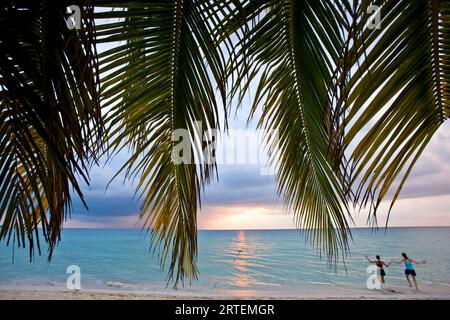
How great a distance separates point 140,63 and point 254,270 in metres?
25.0

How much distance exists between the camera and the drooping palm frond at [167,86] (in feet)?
3.72

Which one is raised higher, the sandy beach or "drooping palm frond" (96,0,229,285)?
"drooping palm frond" (96,0,229,285)

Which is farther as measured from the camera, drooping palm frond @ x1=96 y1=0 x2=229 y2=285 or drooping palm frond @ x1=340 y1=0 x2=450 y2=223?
drooping palm frond @ x1=96 y1=0 x2=229 y2=285

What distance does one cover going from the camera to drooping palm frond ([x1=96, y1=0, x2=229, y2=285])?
1.13 m

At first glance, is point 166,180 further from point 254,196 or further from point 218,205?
point 254,196

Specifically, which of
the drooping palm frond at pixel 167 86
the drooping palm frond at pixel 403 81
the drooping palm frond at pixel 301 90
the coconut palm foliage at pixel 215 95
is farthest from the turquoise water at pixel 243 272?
the drooping palm frond at pixel 403 81

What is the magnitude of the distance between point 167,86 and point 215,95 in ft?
0.64

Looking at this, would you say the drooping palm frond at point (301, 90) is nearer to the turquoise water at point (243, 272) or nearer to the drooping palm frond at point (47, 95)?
the drooping palm frond at point (47, 95)

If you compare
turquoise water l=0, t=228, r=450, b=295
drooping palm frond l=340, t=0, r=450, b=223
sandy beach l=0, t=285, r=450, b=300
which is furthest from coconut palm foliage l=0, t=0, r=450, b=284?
turquoise water l=0, t=228, r=450, b=295

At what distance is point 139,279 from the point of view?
69.9ft

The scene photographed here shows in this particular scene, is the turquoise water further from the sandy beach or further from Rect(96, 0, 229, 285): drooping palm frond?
Rect(96, 0, 229, 285): drooping palm frond

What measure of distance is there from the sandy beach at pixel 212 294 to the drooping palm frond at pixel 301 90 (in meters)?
12.8

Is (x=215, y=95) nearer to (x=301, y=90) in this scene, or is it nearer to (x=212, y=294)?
(x=301, y=90)

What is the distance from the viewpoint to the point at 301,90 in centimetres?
172
